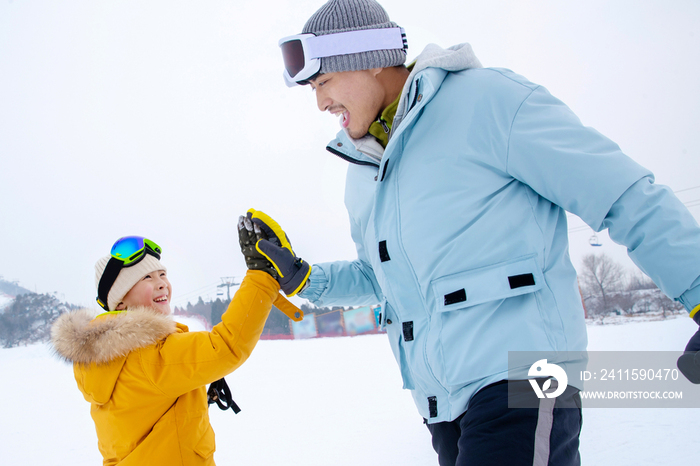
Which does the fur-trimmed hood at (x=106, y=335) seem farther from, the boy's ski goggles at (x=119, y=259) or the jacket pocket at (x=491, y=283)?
the jacket pocket at (x=491, y=283)

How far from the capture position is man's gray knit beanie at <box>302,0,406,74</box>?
61.7 inches

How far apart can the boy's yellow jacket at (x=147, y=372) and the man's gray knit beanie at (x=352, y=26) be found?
1.05 m

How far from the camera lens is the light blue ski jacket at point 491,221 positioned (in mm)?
1040

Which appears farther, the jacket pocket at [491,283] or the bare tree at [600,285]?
the bare tree at [600,285]

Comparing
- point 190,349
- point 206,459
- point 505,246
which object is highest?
point 505,246

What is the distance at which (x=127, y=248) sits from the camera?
205 cm

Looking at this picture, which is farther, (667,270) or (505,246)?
(505,246)

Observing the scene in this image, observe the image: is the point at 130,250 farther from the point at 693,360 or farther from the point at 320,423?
the point at 320,423

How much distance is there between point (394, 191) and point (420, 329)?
0.44m

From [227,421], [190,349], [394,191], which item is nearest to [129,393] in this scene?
[190,349]

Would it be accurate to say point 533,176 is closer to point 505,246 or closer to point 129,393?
point 505,246

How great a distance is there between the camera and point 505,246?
1.18 m

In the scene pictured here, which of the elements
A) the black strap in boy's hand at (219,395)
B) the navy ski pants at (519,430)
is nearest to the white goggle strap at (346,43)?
the navy ski pants at (519,430)

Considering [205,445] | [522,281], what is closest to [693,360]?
[522,281]
